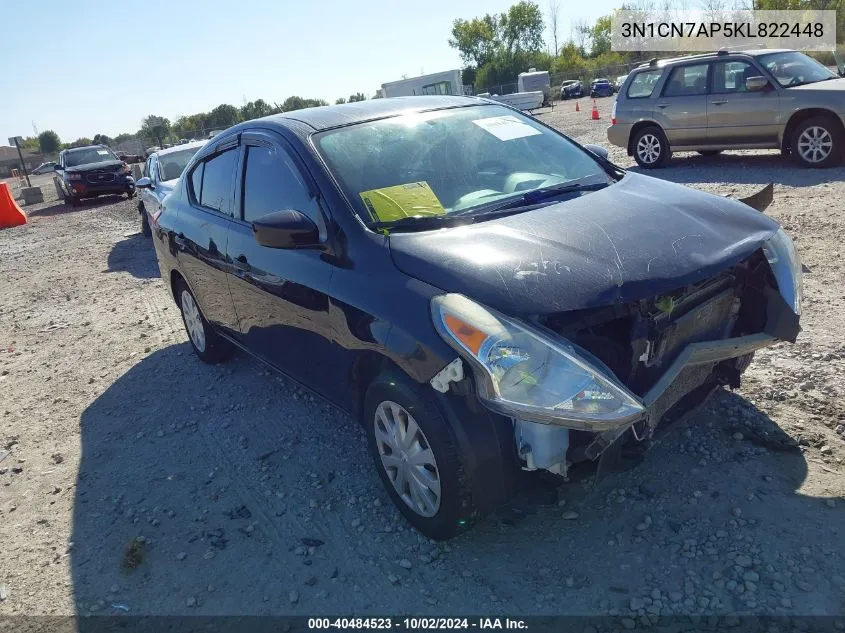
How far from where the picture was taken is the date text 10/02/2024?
2.51 m

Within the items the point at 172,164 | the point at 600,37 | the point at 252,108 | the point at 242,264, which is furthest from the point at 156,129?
the point at 600,37

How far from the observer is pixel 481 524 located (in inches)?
120

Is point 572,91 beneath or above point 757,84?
above

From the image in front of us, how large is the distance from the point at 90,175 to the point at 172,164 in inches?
411

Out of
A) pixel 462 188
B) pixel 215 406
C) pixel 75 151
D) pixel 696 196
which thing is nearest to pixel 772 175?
pixel 696 196

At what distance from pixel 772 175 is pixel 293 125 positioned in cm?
836

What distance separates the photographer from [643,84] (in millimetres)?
11672

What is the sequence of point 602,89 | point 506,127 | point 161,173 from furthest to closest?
point 602,89
point 161,173
point 506,127

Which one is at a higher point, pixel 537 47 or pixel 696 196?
pixel 537 47

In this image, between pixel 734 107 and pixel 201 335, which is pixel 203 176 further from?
pixel 734 107

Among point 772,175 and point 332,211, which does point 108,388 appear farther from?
point 772,175

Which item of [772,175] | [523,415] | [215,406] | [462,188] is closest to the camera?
[523,415]

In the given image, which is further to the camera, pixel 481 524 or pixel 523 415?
pixel 481 524

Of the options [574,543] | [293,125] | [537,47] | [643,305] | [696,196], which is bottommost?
[574,543]
